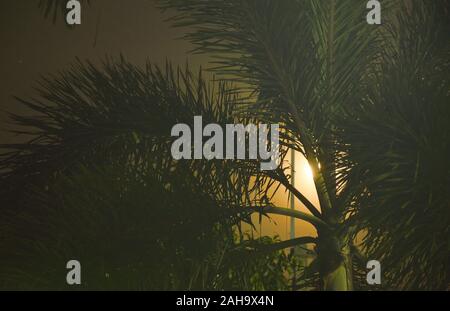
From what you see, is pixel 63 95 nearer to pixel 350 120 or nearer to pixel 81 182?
pixel 81 182

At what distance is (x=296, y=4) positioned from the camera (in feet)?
3.90

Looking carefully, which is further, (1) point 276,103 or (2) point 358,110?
(1) point 276,103

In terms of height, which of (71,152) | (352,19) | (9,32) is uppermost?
(9,32)

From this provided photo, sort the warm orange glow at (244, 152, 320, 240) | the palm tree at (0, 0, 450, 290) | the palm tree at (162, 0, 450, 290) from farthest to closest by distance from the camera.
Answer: the warm orange glow at (244, 152, 320, 240) → the palm tree at (0, 0, 450, 290) → the palm tree at (162, 0, 450, 290)

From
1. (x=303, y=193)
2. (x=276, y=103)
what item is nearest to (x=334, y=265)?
(x=276, y=103)

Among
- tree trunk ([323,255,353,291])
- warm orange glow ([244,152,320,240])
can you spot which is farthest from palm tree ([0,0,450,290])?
warm orange glow ([244,152,320,240])

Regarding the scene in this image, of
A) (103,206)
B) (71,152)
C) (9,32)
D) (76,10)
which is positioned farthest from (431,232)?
(9,32)

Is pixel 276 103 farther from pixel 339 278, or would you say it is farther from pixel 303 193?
pixel 303 193

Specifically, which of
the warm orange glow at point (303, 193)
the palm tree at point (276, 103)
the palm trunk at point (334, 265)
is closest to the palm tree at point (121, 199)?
the palm tree at point (276, 103)

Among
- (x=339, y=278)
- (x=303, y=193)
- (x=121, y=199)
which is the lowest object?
(x=339, y=278)

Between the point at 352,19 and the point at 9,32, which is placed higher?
the point at 9,32

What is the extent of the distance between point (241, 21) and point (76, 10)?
35 cm

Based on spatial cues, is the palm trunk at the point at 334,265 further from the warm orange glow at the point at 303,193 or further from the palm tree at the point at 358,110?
the warm orange glow at the point at 303,193

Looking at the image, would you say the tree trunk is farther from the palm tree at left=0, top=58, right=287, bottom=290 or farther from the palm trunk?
the palm tree at left=0, top=58, right=287, bottom=290
